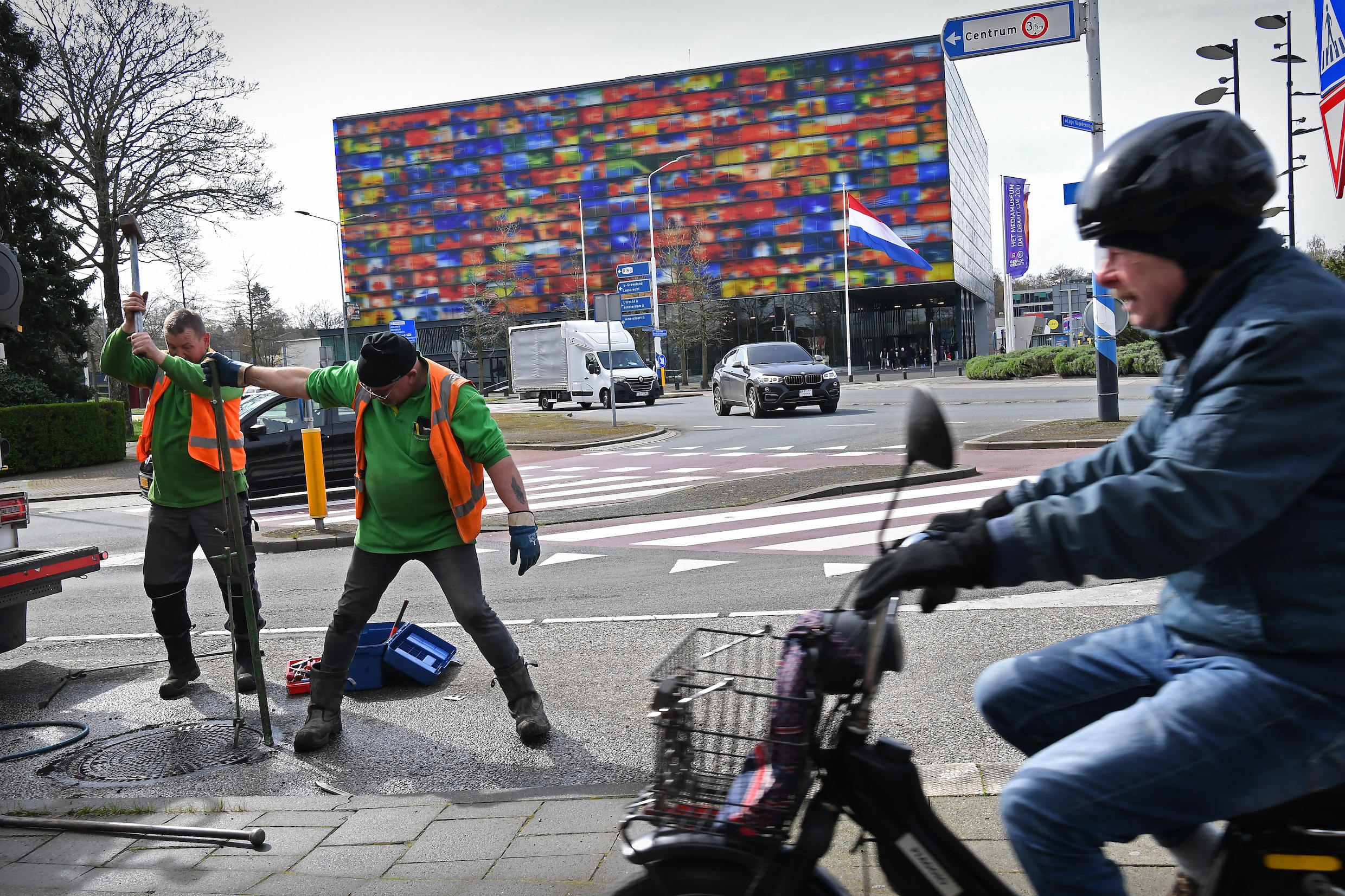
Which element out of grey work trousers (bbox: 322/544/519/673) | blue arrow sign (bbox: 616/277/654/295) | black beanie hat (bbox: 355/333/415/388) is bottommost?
grey work trousers (bbox: 322/544/519/673)

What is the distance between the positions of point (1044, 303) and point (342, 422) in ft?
426

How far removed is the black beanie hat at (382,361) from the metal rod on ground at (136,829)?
5.88 ft

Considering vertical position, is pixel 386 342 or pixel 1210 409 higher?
pixel 386 342

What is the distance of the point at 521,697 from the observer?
4.85 metres

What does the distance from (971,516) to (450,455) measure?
3119mm

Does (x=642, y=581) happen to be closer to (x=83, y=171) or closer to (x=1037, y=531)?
(x=1037, y=531)

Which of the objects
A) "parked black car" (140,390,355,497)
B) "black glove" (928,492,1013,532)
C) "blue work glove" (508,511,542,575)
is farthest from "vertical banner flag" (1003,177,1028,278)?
"black glove" (928,492,1013,532)

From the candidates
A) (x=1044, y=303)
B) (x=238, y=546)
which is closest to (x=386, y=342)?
(x=238, y=546)

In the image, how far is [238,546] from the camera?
4.93 m

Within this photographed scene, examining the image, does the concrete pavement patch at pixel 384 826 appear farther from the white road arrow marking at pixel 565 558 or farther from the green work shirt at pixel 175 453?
the white road arrow marking at pixel 565 558

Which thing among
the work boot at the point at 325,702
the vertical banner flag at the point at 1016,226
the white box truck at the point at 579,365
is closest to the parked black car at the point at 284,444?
the work boot at the point at 325,702

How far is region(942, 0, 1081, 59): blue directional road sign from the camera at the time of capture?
1435 centimetres

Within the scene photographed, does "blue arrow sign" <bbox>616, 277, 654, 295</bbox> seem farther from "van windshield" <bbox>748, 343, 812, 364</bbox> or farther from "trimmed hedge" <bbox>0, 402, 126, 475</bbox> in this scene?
"trimmed hedge" <bbox>0, 402, 126, 475</bbox>

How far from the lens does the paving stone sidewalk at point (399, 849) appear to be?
3.16 m
